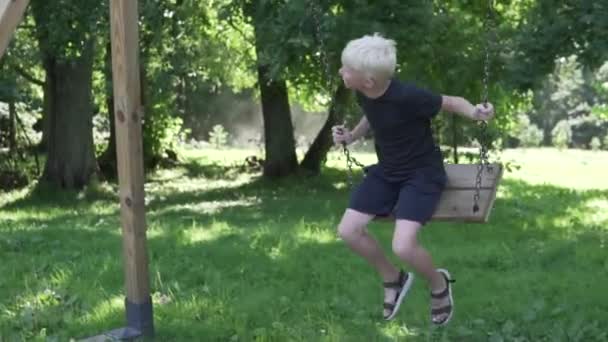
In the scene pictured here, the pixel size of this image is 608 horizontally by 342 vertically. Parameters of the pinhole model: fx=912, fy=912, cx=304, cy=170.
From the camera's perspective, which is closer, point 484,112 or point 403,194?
point 484,112

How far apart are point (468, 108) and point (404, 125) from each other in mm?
364

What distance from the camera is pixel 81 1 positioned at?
1397 cm

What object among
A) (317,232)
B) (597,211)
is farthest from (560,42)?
(597,211)

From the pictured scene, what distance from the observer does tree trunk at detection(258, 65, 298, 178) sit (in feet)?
63.0

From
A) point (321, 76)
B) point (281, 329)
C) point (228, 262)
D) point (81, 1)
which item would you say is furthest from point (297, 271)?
point (81, 1)

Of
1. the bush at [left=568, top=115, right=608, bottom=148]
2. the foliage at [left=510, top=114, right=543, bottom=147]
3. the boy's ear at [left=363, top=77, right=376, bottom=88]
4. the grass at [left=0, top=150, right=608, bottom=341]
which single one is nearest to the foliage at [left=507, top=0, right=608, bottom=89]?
the grass at [left=0, top=150, right=608, bottom=341]

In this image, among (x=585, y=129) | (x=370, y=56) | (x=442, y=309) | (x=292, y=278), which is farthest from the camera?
(x=585, y=129)

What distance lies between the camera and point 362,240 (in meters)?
5.17

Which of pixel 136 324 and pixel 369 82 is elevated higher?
pixel 369 82

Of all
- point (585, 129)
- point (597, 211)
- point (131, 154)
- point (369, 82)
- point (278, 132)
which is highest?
point (369, 82)

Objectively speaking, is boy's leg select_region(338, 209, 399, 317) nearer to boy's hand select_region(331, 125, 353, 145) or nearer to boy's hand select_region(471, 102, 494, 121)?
boy's hand select_region(331, 125, 353, 145)

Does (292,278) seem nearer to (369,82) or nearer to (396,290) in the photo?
(396,290)

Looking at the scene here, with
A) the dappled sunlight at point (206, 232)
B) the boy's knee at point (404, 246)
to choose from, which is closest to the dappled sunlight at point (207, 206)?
the dappled sunlight at point (206, 232)

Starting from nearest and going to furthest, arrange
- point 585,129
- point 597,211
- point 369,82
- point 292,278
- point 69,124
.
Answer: point 369,82 < point 292,278 < point 597,211 < point 69,124 < point 585,129
